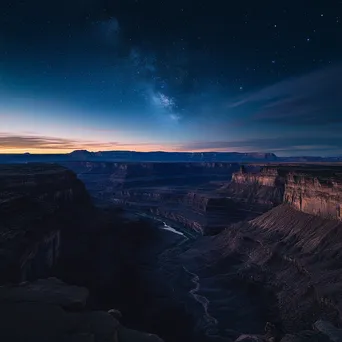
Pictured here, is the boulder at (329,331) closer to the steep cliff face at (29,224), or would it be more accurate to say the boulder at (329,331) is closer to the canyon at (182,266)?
the canyon at (182,266)

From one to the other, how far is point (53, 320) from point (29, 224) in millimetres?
30189

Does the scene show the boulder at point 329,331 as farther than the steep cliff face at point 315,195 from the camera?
No

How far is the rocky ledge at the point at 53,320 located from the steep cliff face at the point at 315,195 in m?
38.6

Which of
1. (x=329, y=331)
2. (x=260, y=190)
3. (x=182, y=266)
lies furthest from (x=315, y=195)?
(x=260, y=190)

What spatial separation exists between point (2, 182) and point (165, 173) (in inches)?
5380

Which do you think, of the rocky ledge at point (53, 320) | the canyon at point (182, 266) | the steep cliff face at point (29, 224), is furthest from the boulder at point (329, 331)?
the steep cliff face at point (29, 224)

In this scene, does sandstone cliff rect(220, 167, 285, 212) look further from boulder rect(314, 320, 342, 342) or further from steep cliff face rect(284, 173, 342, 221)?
boulder rect(314, 320, 342, 342)

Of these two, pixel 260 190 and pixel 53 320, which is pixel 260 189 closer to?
pixel 260 190

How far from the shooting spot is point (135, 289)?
47031 mm

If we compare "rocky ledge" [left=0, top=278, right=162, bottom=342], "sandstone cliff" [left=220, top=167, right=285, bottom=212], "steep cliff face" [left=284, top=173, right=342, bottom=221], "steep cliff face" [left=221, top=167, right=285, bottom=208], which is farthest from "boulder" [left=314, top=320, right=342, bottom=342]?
"steep cliff face" [left=221, top=167, right=285, bottom=208]

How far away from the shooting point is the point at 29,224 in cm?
4709

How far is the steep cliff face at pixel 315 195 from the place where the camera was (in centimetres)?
5072

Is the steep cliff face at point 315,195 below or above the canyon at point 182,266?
above

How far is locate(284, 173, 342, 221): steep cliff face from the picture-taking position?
166 ft
